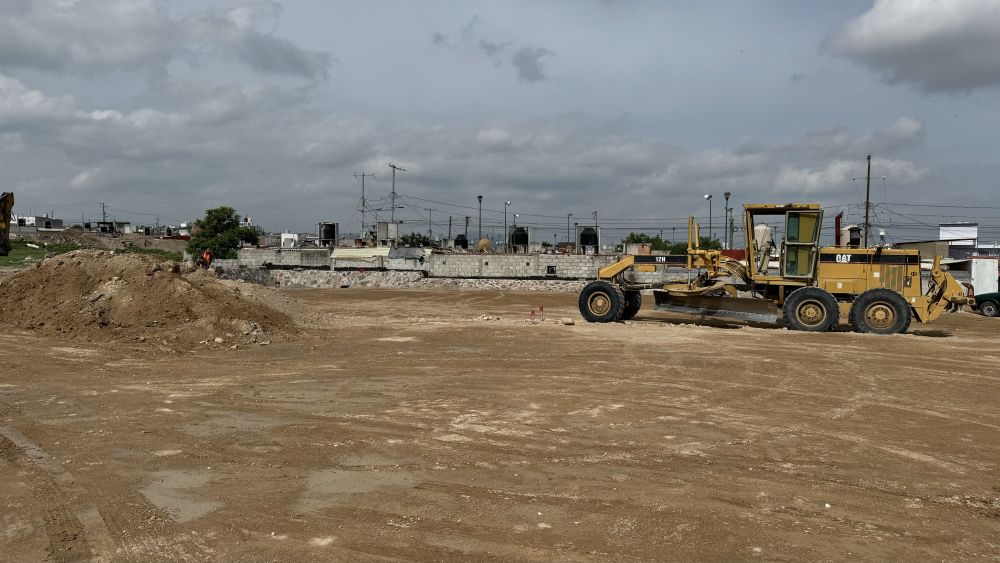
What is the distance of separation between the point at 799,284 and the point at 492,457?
46.1 ft

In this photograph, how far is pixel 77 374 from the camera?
10.8m

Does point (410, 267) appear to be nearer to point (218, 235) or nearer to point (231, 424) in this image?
point (218, 235)

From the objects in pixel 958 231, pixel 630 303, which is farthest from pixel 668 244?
pixel 630 303

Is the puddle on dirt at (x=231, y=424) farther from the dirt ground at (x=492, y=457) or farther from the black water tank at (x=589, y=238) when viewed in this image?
the black water tank at (x=589, y=238)

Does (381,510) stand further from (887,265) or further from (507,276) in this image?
(507,276)

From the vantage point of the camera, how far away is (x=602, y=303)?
19.4m

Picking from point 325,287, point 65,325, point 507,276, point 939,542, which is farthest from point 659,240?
point 939,542

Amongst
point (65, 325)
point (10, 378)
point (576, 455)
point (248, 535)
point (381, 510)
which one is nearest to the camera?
point (248, 535)

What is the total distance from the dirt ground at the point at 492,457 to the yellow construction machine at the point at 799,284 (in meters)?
4.22

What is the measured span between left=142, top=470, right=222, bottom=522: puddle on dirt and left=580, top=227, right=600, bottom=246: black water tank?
45063 millimetres

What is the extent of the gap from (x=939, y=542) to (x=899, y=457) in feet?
7.40

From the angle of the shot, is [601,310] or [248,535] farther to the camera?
[601,310]

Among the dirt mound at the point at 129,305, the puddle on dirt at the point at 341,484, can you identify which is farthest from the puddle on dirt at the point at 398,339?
the puddle on dirt at the point at 341,484

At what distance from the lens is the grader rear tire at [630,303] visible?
1977 centimetres
